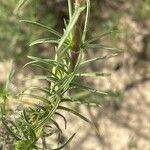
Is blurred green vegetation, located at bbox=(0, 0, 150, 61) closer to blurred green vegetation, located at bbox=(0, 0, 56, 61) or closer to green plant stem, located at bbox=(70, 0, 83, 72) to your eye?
blurred green vegetation, located at bbox=(0, 0, 56, 61)

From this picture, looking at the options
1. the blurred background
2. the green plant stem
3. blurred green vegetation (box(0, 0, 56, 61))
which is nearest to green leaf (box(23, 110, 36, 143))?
the green plant stem

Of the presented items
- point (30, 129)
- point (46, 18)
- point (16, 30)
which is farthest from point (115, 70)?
point (30, 129)

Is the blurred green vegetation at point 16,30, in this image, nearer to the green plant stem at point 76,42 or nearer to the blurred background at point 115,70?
the blurred background at point 115,70

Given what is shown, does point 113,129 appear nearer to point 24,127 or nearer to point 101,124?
point 101,124

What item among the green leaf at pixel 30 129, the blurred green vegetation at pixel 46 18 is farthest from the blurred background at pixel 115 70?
the green leaf at pixel 30 129

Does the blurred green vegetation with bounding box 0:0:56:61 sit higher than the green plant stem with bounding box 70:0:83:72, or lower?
lower

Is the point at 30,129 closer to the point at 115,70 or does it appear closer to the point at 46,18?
the point at 46,18

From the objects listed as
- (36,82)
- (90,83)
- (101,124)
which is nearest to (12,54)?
(36,82)

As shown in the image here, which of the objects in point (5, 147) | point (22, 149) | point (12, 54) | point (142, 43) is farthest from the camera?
point (142, 43)
